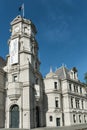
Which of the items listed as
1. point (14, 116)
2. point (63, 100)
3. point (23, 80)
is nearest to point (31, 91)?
point (23, 80)

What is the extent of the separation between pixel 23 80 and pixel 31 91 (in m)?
3.00

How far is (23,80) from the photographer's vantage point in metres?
42.4

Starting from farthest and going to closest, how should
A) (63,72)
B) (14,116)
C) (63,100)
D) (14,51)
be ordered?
1. (63,72)
2. (63,100)
3. (14,51)
4. (14,116)

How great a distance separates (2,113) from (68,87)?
18.8 m

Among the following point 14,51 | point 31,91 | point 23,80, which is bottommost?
point 31,91

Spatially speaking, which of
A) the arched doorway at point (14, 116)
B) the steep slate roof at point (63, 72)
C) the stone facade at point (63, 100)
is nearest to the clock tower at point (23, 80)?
the arched doorway at point (14, 116)

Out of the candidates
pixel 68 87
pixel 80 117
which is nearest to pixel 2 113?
pixel 68 87

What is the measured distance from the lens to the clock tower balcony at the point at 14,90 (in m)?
40.9

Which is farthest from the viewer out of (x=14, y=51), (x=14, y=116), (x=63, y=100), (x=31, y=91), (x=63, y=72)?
(x=63, y=72)

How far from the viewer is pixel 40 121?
45.1 m

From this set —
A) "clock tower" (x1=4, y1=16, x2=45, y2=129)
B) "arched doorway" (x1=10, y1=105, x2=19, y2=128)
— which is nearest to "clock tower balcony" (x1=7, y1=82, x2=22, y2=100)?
"clock tower" (x1=4, y1=16, x2=45, y2=129)

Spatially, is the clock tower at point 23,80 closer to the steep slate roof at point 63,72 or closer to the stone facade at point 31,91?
the stone facade at point 31,91

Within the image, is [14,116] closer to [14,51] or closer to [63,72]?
[14,51]

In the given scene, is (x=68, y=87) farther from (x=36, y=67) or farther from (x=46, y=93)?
(x=36, y=67)
